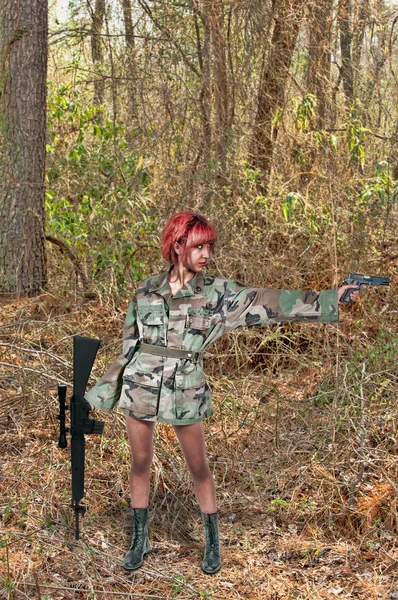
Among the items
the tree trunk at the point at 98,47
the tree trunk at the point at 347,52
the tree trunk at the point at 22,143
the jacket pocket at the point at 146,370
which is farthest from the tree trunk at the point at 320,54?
the jacket pocket at the point at 146,370

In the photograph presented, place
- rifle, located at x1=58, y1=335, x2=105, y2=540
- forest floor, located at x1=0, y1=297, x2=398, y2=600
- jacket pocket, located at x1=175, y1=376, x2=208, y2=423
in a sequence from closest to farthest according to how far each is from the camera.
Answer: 1. jacket pocket, located at x1=175, y1=376, x2=208, y2=423
2. rifle, located at x1=58, y1=335, x2=105, y2=540
3. forest floor, located at x1=0, y1=297, x2=398, y2=600

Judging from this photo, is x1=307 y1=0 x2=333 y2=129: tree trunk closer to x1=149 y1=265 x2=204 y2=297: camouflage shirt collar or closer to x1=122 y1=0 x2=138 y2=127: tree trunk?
x1=122 y1=0 x2=138 y2=127: tree trunk

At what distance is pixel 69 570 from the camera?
Answer: 11.7 feet

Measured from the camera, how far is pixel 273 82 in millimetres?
7332

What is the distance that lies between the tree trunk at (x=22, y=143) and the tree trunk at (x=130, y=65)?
32.1 inches

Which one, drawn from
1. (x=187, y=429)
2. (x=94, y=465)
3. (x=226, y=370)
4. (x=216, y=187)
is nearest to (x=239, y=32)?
(x=216, y=187)

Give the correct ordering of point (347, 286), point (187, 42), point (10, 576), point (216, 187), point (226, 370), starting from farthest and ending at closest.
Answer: point (187, 42), point (216, 187), point (226, 370), point (10, 576), point (347, 286)

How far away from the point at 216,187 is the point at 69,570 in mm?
4140

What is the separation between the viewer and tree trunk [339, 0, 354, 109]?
722 cm

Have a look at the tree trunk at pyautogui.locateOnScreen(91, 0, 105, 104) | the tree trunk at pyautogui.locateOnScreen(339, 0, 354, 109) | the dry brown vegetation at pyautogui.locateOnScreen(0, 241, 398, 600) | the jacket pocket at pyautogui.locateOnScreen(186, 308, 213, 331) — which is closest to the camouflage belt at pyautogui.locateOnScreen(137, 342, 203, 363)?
the jacket pocket at pyautogui.locateOnScreen(186, 308, 213, 331)

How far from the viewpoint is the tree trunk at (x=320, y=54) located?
7.20 m

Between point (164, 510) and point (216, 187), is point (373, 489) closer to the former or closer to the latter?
point (164, 510)

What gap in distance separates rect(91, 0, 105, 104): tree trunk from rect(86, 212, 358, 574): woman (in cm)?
483

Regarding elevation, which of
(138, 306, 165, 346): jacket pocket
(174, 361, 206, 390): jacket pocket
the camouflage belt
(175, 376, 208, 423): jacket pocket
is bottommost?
(175, 376, 208, 423): jacket pocket
